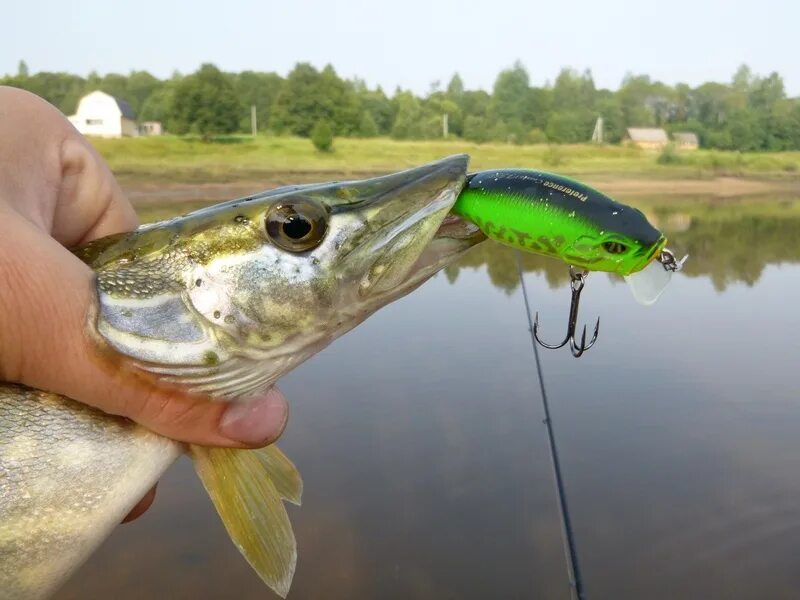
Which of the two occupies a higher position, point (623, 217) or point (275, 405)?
point (623, 217)

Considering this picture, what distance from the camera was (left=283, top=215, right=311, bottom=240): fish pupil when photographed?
5.90 feet

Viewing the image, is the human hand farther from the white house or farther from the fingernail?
the white house

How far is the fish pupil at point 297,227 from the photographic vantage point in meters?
1.80

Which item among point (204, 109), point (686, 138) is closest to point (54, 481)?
point (204, 109)

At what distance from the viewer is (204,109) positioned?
44406 millimetres

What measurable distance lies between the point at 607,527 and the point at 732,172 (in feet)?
132

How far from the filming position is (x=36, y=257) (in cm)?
163

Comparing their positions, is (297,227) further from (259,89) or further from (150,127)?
(259,89)

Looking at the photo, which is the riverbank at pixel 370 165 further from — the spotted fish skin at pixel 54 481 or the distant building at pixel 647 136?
the spotted fish skin at pixel 54 481

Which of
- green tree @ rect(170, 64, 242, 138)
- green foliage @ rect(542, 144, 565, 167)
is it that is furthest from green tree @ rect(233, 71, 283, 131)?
green foliage @ rect(542, 144, 565, 167)

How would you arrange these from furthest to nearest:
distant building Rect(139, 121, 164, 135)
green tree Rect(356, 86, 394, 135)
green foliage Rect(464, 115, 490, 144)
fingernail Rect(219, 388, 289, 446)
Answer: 1. distant building Rect(139, 121, 164, 135)
2. green tree Rect(356, 86, 394, 135)
3. green foliage Rect(464, 115, 490, 144)
4. fingernail Rect(219, 388, 289, 446)

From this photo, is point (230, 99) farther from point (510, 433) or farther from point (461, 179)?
point (461, 179)

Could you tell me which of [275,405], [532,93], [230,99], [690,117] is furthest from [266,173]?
[690,117]

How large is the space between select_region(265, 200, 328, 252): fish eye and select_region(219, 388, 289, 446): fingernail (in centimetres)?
44
